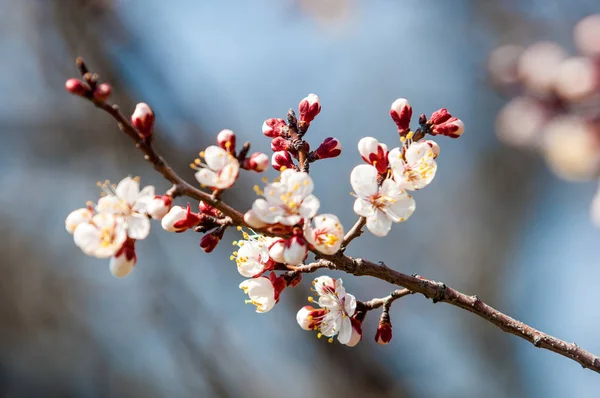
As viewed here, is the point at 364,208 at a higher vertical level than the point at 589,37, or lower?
lower

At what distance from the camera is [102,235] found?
78 centimetres

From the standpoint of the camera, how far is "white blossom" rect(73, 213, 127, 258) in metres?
0.77

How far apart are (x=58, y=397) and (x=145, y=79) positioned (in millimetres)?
2550

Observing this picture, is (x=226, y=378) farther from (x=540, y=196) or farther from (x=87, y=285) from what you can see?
(x=540, y=196)

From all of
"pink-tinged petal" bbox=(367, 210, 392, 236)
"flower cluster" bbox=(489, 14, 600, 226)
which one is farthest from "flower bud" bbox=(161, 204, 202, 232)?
"flower cluster" bbox=(489, 14, 600, 226)

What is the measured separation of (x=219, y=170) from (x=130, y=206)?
0.43 feet

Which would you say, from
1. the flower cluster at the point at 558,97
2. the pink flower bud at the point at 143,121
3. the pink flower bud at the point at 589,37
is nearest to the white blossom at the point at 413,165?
the pink flower bud at the point at 143,121

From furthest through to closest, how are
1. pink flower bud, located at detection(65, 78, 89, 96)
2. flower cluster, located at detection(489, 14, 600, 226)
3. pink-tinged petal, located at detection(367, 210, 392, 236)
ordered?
flower cluster, located at detection(489, 14, 600, 226) < pink-tinged petal, located at detection(367, 210, 392, 236) < pink flower bud, located at detection(65, 78, 89, 96)

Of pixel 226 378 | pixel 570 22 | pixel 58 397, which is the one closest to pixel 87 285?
pixel 58 397

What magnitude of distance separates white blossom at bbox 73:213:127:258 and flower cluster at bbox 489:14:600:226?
1.50 m

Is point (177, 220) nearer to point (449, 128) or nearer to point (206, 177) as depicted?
point (206, 177)

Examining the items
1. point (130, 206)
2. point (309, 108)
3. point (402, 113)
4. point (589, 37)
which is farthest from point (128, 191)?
point (589, 37)

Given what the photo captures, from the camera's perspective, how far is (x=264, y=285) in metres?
0.92

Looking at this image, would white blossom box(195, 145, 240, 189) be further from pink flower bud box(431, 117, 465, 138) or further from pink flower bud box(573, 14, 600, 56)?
pink flower bud box(573, 14, 600, 56)
